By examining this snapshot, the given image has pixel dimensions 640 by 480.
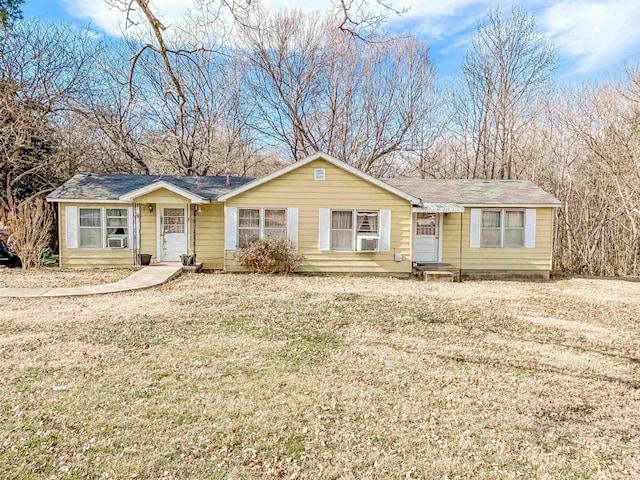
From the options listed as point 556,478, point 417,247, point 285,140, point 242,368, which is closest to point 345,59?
point 285,140

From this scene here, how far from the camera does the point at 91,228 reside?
12914mm

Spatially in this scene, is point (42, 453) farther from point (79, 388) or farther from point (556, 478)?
point (556, 478)

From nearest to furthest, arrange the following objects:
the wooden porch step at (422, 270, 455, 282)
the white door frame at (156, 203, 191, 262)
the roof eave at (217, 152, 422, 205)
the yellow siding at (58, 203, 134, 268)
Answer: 1. the roof eave at (217, 152, 422, 205)
2. the wooden porch step at (422, 270, 455, 282)
3. the yellow siding at (58, 203, 134, 268)
4. the white door frame at (156, 203, 191, 262)

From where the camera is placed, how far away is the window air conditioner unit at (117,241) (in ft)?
42.4

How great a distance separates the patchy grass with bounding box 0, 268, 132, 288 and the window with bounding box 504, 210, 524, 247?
38.3 feet

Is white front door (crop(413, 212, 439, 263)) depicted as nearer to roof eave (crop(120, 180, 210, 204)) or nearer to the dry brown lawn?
the dry brown lawn

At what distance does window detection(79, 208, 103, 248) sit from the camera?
12867mm

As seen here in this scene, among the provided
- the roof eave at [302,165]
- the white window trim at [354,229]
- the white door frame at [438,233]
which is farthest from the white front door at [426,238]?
the white window trim at [354,229]

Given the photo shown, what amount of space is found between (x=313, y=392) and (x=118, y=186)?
12.1 metres

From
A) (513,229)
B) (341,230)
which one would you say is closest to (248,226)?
(341,230)

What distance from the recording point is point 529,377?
15.3ft

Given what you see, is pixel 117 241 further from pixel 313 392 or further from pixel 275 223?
pixel 313 392

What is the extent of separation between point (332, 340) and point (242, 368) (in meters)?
1.60

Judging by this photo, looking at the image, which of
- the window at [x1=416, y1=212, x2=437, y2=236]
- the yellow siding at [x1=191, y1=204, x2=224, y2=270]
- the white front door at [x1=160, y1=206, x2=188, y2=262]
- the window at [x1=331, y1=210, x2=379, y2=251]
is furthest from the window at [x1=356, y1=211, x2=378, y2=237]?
the white front door at [x1=160, y1=206, x2=188, y2=262]
